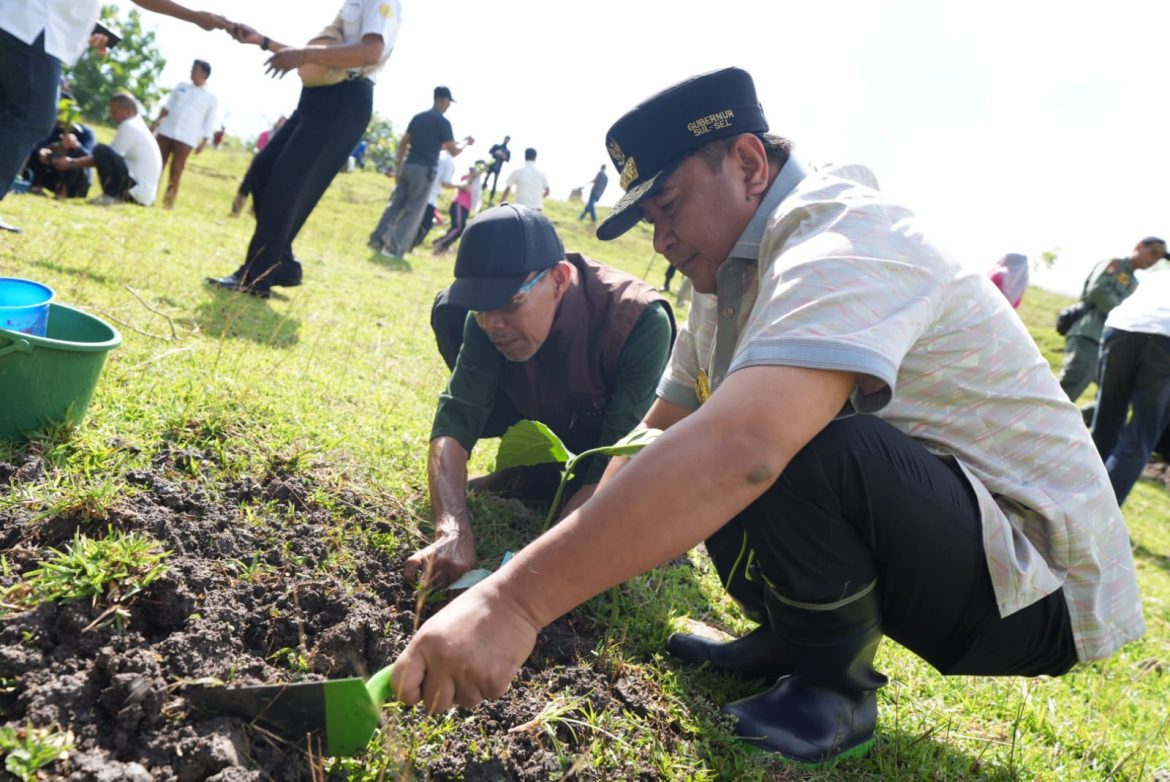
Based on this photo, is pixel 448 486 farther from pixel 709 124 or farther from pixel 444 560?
pixel 709 124

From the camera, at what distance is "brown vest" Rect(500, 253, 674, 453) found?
256cm

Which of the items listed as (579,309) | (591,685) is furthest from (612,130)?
(591,685)

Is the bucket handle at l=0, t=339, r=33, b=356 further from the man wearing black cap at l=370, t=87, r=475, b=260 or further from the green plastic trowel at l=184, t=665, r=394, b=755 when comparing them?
the man wearing black cap at l=370, t=87, r=475, b=260

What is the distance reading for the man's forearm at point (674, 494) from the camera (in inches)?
41.8

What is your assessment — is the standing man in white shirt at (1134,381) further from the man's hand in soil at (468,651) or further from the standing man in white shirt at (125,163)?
the standing man in white shirt at (125,163)

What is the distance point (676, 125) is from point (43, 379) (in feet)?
5.37

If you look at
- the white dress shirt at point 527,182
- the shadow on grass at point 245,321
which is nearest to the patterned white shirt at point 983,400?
the shadow on grass at point 245,321

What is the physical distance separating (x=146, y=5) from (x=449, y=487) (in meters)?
2.77

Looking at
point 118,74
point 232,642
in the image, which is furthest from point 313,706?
point 118,74

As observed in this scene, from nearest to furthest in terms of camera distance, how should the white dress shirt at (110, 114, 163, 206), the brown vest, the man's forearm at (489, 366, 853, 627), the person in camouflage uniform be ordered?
1. the man's forearm at (489, 366, 853, 627)
2. the brown vest
3. the person in camouflage uniform
4. the white dress shirt at (110, 114, 163, 206)

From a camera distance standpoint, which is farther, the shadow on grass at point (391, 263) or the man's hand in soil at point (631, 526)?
the shadow on grass at point (391, 263)

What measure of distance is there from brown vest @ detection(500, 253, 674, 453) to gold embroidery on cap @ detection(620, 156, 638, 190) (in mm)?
809

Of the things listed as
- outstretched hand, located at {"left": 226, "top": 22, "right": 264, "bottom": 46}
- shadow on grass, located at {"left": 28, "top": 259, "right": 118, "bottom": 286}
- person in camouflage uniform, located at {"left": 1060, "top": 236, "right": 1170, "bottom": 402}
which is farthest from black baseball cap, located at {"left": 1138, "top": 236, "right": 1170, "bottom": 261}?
shadow on grass, located at {"left": 28, "top": 259, "right": 118, "bottom": 286}

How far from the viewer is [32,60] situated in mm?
2832
